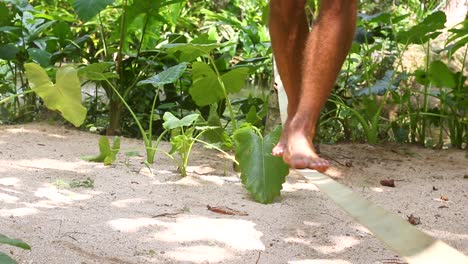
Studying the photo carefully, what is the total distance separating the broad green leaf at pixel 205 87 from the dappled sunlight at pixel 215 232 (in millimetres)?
1069

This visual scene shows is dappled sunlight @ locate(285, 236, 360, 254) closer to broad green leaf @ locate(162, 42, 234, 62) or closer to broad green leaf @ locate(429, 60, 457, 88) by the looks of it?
broad green leaf @ locate(162, 42, 234, 62)

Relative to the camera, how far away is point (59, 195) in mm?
2795

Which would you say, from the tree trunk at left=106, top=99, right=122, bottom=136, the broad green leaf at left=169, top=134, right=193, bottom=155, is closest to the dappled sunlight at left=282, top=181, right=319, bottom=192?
the broad green leaf at left=169, top=134, right=193, bottom=155

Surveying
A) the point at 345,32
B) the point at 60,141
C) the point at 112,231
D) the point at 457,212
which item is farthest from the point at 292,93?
the point at 60,141

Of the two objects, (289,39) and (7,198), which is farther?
(7,198)

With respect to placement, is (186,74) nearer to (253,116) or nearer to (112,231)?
(253,116)

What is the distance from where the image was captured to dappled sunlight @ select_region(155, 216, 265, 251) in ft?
7.83

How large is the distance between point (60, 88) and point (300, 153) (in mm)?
1070

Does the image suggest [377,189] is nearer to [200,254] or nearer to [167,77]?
[167,77]

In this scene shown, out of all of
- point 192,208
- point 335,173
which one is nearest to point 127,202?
point 192,208

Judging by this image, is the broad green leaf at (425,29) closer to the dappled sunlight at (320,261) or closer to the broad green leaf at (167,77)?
the broad green leaf at (167,77)

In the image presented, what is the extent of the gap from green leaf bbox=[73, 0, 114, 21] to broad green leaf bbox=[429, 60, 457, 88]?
1650 mm

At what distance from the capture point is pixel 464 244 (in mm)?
2510

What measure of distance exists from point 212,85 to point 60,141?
794 millimetres
